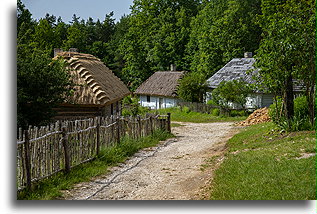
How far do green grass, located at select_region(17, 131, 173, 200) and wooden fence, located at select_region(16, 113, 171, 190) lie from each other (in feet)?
0.35

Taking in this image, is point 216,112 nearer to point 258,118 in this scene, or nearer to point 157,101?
point 258,118

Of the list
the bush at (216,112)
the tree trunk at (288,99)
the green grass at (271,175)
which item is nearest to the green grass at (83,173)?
the green grass at (271,175)

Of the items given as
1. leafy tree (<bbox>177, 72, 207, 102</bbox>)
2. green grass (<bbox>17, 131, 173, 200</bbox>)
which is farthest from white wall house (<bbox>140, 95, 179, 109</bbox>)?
green grass (<bbox>17, 131, 173, 200</bbox>)

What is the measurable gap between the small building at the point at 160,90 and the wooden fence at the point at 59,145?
2115 centimetres

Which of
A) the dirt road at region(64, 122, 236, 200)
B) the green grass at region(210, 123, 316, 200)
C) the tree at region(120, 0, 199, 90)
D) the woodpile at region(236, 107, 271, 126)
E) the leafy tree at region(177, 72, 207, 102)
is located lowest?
the dirt road at region(64, 122, 236, 200)

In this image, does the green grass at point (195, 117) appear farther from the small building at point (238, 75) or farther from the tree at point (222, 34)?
the tree at point (222, 34)

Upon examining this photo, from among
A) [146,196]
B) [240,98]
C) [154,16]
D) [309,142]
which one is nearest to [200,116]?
[240,98]

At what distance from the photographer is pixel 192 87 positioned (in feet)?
90.6

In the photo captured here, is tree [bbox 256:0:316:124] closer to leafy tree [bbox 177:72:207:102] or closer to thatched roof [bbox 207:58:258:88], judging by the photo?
thatched roof [bbox 207:58:258:88]

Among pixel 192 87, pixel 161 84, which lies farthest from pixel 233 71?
pixel 161 84

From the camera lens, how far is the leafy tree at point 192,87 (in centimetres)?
2758

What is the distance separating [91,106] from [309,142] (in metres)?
6.30

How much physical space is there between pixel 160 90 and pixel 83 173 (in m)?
25.3

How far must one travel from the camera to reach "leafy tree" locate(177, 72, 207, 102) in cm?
2758
